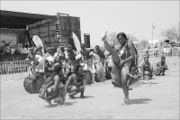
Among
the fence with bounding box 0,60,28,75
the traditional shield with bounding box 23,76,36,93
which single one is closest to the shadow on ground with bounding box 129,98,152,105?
the traditional shield with bounding box 23,76,36,93

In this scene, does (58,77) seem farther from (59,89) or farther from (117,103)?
(117,103)

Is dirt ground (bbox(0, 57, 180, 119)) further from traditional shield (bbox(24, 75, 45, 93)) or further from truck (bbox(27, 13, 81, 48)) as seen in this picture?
truck (bbox(27, 13, 81, 48))

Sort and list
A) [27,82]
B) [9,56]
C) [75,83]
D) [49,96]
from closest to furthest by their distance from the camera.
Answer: [49,96] → [75,83] → [27,82] → [9,56]

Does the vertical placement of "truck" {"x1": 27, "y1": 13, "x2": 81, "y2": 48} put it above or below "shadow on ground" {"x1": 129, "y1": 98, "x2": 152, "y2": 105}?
above

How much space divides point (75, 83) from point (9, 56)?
52.3 feet

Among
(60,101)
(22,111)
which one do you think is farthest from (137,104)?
(22,111)

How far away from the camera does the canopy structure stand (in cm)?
2547

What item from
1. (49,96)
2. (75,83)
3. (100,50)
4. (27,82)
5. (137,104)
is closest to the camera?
(137,104)

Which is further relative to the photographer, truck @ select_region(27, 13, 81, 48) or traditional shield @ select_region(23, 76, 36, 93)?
truck @ select_region(27, 13, 81, 48)

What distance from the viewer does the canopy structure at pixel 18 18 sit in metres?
25.5

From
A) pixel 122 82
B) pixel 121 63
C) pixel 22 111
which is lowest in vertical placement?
pixel 22 111

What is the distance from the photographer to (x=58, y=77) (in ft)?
25.0

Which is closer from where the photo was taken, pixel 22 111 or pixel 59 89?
pixel 22 111

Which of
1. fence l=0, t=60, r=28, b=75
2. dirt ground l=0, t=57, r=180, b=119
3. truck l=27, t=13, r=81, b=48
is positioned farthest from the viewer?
truck l=27, t=13, r=81, b=48
